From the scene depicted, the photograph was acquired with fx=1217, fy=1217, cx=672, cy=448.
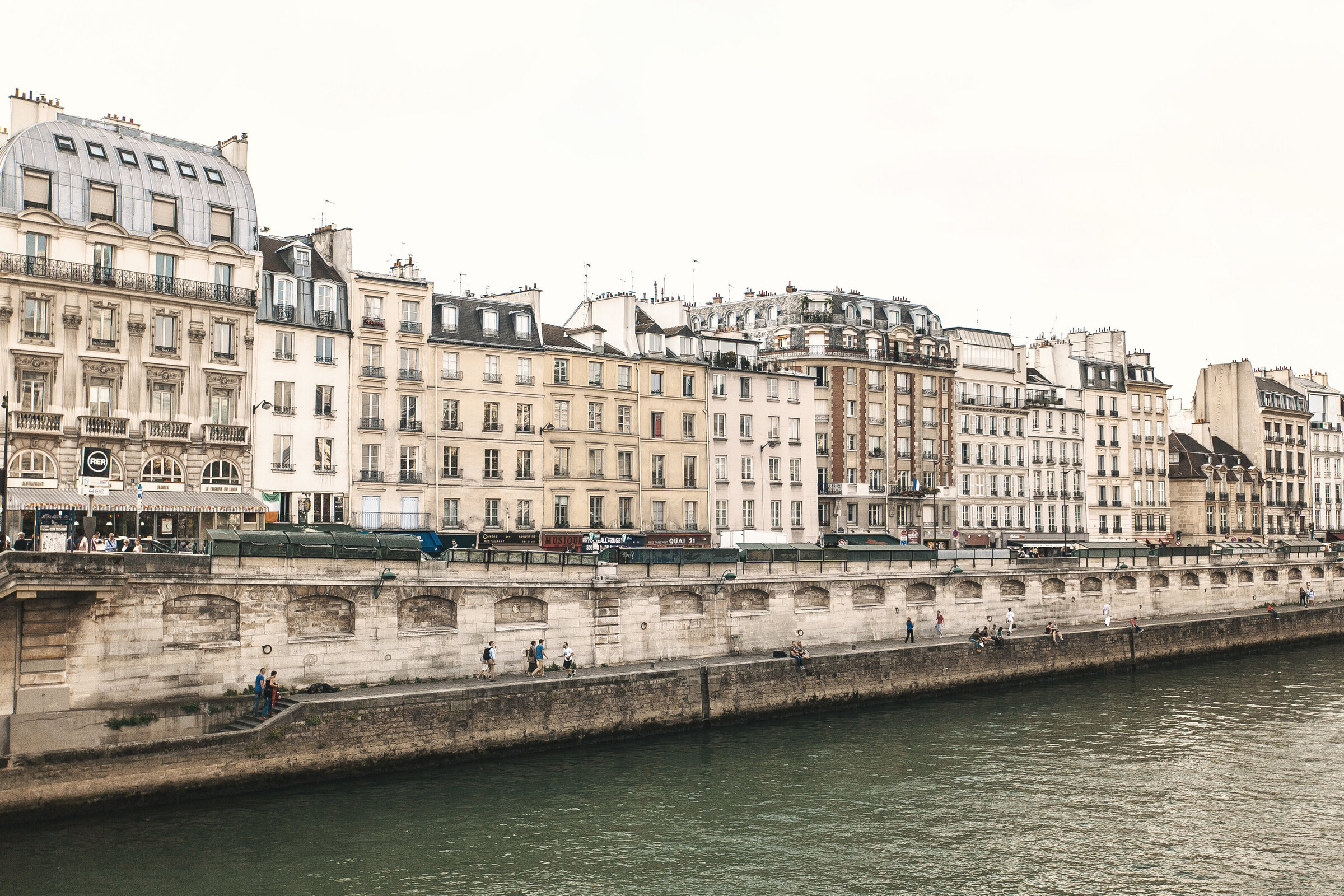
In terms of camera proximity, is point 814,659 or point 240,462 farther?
point 240,462

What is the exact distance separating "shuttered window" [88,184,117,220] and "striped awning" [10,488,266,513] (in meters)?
10.2

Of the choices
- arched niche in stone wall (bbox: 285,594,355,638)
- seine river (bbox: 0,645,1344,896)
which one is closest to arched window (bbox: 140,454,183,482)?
arched niche in stone wall (bbox: 285,594,355,638)

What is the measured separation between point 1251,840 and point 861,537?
41152mm

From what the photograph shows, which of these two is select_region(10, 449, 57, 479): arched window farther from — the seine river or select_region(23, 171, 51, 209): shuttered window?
the seine river

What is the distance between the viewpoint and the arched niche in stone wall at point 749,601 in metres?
46.9

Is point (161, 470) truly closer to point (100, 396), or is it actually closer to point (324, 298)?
point (100, 396)

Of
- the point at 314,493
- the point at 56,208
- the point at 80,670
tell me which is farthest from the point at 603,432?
the point at 80,670

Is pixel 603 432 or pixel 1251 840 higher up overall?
pixel 603 432

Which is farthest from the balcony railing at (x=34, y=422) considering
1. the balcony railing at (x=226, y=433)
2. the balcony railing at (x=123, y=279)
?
the balcony railing at (x=226, y=433)

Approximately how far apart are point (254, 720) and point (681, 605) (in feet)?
56.7

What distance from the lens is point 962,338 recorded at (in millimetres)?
82812

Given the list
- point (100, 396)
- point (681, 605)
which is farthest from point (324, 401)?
point (681, 605)

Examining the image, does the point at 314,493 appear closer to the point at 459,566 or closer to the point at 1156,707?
the point at 459,566

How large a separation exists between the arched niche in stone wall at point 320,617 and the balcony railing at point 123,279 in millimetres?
16501
